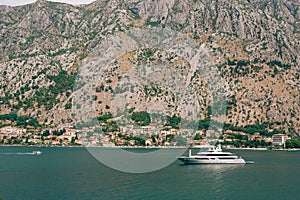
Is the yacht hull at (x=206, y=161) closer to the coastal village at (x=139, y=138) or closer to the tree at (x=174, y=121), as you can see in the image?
the coastal village at (x=139, y=138)

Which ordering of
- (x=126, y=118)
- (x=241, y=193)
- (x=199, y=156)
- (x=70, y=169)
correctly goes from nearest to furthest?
1. (x=241, y=193)
2. (x=70, y=169)
3. (x=199, y=156)
4. (x=126, y=118)

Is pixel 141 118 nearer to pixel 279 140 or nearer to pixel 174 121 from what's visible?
pixel 174 121

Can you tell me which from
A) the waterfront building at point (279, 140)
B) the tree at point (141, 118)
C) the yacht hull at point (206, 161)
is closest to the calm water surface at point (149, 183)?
the yacht hull at point (206, 161)

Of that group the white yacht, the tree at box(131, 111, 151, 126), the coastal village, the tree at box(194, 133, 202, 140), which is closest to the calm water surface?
the white yacht

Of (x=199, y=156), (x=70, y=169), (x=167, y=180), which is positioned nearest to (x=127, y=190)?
(x=167, y=180)

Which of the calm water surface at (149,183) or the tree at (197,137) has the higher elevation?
the tree at (197,137)

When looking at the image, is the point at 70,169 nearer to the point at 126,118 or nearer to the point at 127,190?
the point at 127,190
